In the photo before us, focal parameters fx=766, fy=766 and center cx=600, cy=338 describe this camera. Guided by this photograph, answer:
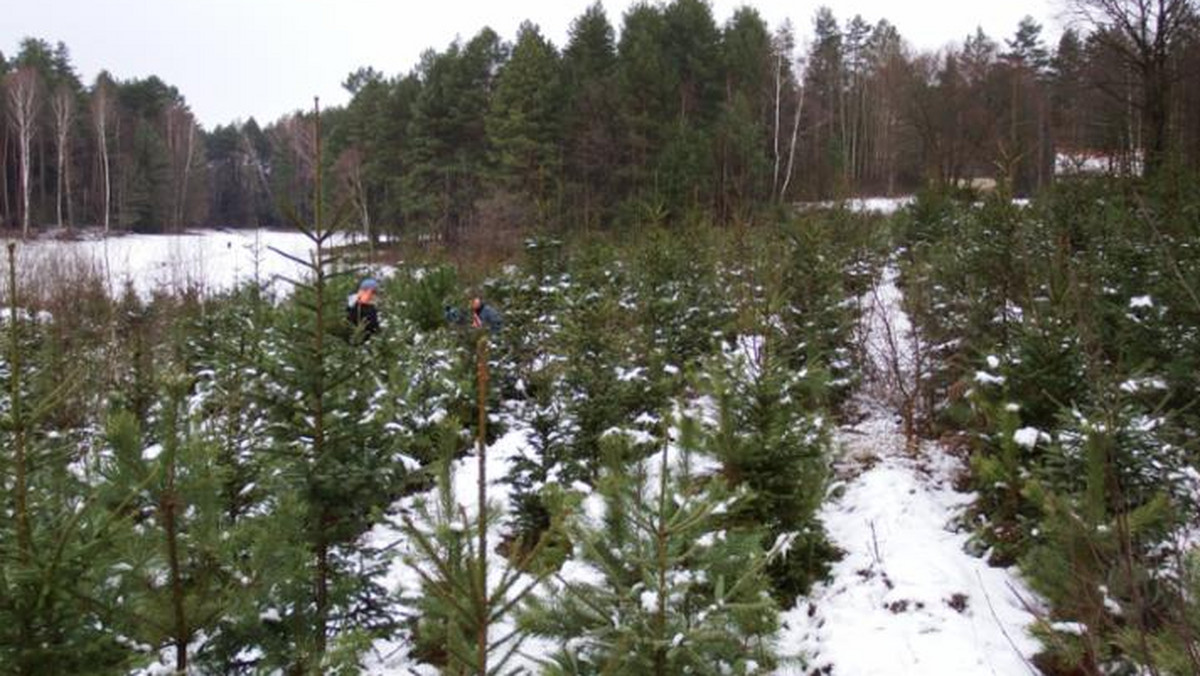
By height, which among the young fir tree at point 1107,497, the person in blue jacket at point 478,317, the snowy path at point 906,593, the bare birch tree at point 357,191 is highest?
the bare birch tree at point 357,191

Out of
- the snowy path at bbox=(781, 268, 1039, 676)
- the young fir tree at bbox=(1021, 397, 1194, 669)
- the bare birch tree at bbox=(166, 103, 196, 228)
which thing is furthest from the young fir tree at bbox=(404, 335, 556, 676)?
the bare birch tree at bbox=(166, 103, 196, 228)

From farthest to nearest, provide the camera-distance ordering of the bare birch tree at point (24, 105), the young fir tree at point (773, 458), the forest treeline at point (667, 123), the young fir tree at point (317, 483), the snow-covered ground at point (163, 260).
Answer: the bare birch tree at point (24, 105) → the forest treeline at point (667, 123) → the snow-covered ground at point (163, 260) → the young fir tree at point (773, 458) → the young fir tree at point (317, 483)

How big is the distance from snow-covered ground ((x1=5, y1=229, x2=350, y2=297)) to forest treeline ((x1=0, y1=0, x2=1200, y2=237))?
2911mm

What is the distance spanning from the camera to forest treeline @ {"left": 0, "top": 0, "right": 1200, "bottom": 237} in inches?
854

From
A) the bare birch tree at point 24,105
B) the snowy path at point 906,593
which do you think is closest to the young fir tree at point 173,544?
the snowy path at point 906,593

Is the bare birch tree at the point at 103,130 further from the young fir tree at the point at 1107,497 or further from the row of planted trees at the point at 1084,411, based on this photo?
the young fir tree at the point at 1107,497

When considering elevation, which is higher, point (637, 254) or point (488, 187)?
point (488, 187)

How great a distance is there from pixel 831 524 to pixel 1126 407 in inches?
102

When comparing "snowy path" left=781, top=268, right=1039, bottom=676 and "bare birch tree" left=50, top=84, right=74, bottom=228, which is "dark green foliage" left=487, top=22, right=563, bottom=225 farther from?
"bare birch tree" left=50, top=84, right=74, bottom=228

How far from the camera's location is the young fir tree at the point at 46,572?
2.70m

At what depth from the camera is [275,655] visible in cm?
366

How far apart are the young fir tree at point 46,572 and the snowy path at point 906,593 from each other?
11.0ft

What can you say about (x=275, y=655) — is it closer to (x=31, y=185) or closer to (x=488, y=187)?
(x=488, y=187)

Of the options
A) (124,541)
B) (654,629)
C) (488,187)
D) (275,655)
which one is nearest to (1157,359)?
(654,629)
